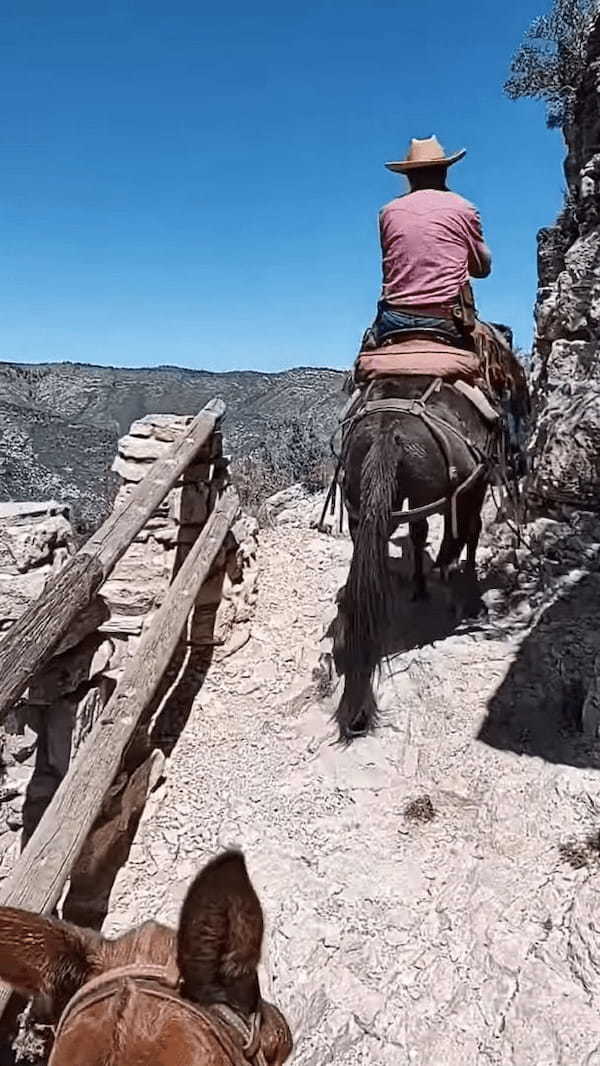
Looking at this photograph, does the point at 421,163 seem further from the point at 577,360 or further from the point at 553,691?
the point at 553,691

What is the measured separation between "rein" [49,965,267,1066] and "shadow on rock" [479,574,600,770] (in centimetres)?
346

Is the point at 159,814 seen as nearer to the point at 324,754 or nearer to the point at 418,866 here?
the point at 324,754

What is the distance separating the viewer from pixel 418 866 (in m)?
3.88

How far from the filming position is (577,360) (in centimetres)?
439

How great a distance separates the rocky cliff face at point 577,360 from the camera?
356 cm

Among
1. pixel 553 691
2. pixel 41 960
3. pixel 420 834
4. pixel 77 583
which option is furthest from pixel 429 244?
pixel 41 960

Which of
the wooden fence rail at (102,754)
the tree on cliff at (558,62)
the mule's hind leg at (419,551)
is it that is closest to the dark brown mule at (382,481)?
the mule's hind leg at (419,551)

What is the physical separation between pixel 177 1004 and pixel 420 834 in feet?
11.0

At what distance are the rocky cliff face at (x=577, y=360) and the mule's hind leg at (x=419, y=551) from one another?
43.1 inches

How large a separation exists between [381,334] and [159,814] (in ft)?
10.8

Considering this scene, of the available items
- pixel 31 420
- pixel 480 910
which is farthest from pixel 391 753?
pixel 31 420

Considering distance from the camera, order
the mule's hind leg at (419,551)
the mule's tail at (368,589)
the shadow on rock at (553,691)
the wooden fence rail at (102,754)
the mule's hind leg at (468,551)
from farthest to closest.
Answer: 1. the mule's hind leg at (419,551)
2. the mule's hind leg at (468,551)
3. the mule's tail at (368,589)
4. the shadow on rock at (553,691)
5. the wooden fence rail at (102,754)

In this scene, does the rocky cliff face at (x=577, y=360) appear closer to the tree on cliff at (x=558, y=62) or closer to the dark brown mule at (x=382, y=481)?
the dark brown mule at (x=382, y=481)

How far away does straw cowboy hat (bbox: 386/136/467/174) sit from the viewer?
5.46 metres
